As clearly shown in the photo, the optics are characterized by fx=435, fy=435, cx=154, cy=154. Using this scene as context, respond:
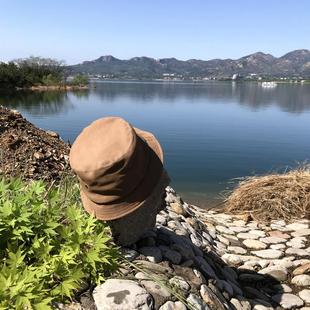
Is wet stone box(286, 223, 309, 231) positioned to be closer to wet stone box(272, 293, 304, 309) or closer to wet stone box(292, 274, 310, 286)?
wet stone box(292, 274, 310, 286)

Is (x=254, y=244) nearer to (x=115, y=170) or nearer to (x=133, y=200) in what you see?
(x=133, y=200)

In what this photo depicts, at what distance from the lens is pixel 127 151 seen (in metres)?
3.67

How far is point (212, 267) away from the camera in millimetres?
5117

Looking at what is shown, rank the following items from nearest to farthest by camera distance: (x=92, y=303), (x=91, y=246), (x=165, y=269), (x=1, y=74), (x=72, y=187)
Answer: (x=92, y=303) < (x=91, y=246) < (x=165, y=269) < (x=72, y=187) < (x=1, y=74)

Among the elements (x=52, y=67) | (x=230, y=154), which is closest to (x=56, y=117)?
(x=230, y=154)

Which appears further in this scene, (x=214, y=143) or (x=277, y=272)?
(x=214, y=143)

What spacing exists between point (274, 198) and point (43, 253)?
6190 mm

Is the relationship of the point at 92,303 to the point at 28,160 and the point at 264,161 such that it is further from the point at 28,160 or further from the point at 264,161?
the point at 264,161

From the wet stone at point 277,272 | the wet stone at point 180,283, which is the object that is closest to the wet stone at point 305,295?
the wet stone at point 277,272

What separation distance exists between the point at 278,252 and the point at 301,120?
29.1 meters

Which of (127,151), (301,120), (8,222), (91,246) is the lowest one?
(301,120)

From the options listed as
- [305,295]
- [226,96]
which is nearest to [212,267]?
[305,295]

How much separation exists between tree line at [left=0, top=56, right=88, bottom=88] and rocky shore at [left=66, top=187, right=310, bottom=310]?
66036mm

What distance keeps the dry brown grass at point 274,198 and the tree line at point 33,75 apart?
6454 cm
